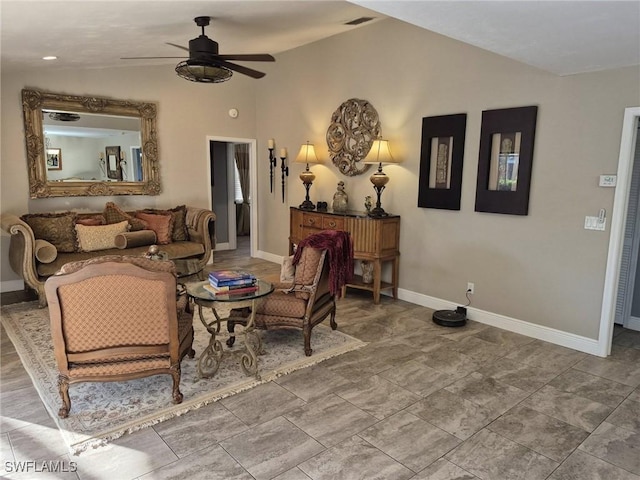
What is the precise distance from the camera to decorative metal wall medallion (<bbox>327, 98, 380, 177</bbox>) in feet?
17.5

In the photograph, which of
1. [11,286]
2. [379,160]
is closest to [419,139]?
[379,160]

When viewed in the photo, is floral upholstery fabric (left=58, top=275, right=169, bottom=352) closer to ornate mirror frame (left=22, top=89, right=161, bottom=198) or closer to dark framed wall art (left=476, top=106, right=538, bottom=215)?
dark framed wall art (left=476, top=106, right=538, bottom=215)

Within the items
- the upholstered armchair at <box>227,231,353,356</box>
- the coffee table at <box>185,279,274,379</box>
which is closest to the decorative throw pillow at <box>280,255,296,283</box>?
the upholstered armchair at <box>227,231,353,356</box>

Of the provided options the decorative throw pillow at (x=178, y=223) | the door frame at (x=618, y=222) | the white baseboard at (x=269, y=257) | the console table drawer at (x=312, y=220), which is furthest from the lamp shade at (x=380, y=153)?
the decorative throw pillow at (x=178, y=223)

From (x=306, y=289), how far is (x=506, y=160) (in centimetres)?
233

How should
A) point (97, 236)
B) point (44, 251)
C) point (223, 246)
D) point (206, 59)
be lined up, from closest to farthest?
point (206, 59) → point (44, 251) → point (97, 236) → point (223, 246)

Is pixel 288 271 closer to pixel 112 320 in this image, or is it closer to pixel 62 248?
pixel 112 320

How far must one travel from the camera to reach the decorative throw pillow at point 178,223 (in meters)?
5.92

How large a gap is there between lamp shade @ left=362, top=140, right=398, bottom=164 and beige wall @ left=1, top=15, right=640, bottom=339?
164 millimetres

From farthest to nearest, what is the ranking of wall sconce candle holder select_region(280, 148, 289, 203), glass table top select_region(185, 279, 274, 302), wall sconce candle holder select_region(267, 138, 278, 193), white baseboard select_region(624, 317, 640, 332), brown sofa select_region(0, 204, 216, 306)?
wall sconce candle holder select_region(267, 138, 278, 193)
wall sconce candle holder select_region(280, 148, 289, 203)
brown sofa select_region(0, 204, 216, 306)
white baseboard select_region(624, 317, 640, 332)
glass table top select_region(185, 279, 274, 302)

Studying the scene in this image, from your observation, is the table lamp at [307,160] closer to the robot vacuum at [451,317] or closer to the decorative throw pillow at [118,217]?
the decorative throw pillow at [118,217]

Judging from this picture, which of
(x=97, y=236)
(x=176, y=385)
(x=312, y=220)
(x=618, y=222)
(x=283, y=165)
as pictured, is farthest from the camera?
(x=283, y=165)

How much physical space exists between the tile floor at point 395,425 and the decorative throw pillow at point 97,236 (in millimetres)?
1644

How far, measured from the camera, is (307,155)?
594 cm
